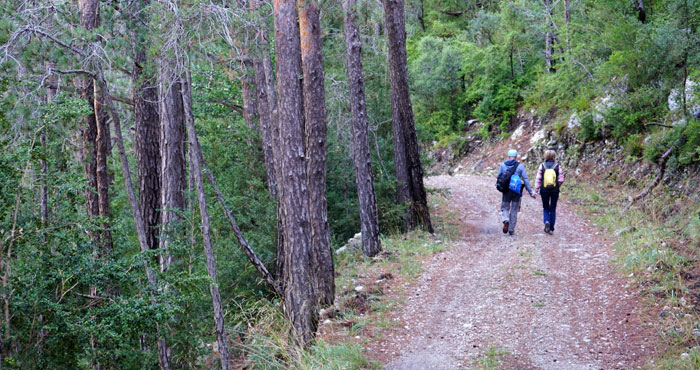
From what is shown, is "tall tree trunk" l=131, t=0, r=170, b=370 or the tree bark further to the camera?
the tree bark

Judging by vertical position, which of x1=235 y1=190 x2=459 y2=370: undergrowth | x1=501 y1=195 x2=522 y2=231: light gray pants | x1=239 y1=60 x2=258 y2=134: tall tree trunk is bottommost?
x1=235 y1=190 x2=459 y2=370: undergrowth

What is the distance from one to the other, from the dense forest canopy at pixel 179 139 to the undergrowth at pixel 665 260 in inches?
48.6

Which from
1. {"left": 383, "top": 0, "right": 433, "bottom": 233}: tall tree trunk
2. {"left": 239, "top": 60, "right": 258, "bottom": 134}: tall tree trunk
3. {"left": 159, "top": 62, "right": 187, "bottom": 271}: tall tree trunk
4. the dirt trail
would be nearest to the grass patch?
the dirt trail

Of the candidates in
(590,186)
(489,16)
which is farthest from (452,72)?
(590,186)

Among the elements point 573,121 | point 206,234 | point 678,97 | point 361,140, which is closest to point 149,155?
point 206,234

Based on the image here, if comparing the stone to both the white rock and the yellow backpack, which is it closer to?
the white rock

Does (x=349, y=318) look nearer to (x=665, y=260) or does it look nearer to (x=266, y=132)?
(x=665, y=260)

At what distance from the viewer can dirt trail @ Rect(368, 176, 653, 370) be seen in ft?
19.8

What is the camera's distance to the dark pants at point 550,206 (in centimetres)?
1111

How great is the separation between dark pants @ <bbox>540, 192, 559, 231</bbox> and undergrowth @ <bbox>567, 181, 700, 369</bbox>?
3.51 ft

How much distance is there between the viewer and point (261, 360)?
6.91m

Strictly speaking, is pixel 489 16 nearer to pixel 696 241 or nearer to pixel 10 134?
pixel 696 241

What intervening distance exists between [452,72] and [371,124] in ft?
47.6

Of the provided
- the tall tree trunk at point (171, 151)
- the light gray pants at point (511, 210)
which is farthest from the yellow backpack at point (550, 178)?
the tall tree trunk at point (171, 151)
